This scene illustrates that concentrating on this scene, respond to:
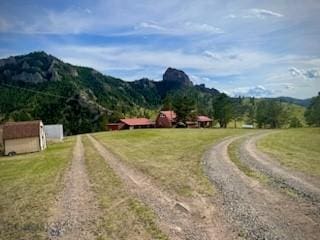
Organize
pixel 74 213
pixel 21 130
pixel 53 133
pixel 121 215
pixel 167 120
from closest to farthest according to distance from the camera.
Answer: pixel 121 215 < pixel 74 213 < pixel 21 130 < pixel 53 133 < pixel 167 120

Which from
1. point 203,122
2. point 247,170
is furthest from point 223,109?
point 247,170

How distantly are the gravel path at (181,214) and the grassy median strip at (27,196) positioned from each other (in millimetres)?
5905

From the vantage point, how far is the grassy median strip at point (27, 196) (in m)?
16.5

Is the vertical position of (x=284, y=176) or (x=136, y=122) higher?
(x=136, y=122)

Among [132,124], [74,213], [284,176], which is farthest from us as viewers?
[132,124]

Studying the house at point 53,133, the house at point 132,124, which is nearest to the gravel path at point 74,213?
the house at point 53,133

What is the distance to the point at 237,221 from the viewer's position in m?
15.6

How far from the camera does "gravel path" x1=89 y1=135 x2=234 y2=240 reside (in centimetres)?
1430

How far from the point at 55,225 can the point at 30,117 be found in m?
160

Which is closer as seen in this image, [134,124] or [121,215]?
[121,215]

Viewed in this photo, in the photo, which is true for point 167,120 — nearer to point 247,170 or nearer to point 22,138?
point 22,138

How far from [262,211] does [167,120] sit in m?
100

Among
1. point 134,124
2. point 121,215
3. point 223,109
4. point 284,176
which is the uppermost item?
point 223,109

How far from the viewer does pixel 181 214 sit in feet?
55.8
